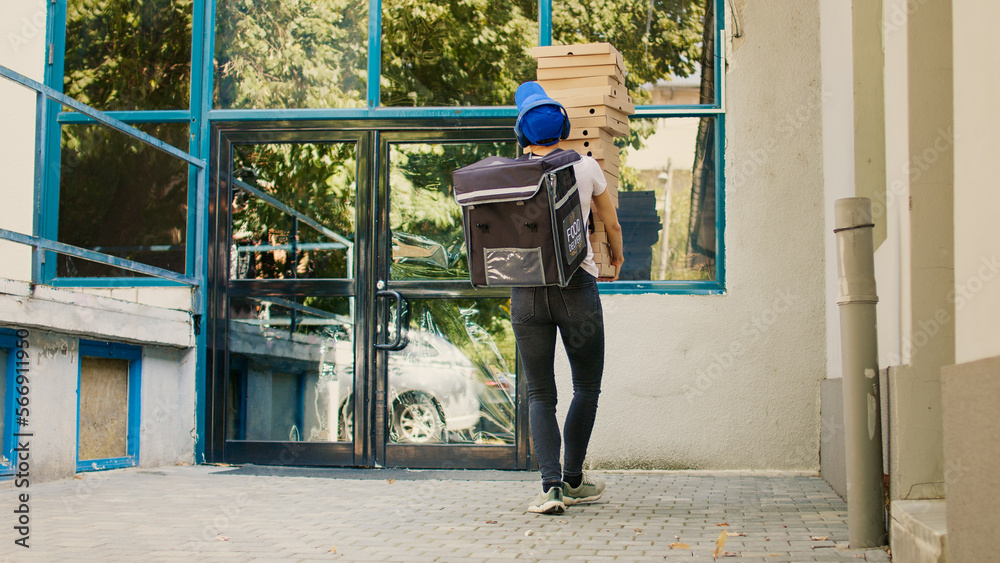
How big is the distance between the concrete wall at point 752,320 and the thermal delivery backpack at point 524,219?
218cm

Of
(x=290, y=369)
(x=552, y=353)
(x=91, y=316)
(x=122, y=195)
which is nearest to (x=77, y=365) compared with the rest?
(x=91, y=316)

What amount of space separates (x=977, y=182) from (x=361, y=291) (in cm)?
475

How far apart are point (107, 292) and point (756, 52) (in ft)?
16.3

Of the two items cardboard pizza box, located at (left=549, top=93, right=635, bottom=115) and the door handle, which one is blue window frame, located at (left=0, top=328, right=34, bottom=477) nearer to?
the door handle

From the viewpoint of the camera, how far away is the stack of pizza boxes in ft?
17.8

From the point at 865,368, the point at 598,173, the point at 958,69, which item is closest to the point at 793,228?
the point at 598,173

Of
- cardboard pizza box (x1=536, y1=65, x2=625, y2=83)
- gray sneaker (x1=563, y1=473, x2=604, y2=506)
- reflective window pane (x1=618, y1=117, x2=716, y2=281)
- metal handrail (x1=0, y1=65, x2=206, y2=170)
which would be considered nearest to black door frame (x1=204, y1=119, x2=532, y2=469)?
metal handrail (x1=0, y1=65, x2=206, y2=170)

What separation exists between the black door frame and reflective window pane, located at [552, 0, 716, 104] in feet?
2.99

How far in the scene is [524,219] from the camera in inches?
164

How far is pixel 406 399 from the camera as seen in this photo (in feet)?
21.6

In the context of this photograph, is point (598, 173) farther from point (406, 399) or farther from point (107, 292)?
point (107, 292)

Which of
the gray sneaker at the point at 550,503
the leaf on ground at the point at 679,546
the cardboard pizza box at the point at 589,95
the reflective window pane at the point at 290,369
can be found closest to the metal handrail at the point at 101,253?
the reflective window pane at the point at 290,369

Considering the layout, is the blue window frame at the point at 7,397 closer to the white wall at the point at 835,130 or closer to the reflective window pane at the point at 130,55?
the reflective window pane at the point at 130,55

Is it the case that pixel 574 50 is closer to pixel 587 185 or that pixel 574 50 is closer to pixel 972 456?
pixel 587 185
